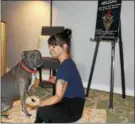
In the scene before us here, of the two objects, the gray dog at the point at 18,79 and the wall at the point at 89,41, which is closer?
the gray dog at the point at 18,79

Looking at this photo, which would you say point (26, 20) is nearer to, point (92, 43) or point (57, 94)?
point (57, 94)

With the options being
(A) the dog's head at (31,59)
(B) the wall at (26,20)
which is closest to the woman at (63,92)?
(A) the dog's head at (31,59)

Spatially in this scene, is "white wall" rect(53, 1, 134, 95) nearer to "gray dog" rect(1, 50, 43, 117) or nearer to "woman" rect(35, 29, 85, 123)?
"woman" rect(35, 29, 85, 123)

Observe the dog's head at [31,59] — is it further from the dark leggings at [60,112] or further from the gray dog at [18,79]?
the dark leggings at [60,112]

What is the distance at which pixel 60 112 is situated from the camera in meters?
0.98

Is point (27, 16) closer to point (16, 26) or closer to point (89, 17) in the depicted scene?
point (16, 26)


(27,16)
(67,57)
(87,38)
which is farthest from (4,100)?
(87,38)

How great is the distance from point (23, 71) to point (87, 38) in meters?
2.15

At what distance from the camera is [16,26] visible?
54.9 inches

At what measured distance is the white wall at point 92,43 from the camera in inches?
101

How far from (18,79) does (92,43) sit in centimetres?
214

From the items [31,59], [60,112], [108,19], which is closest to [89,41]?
[108,19]

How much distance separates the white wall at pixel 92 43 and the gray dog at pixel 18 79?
1932mm

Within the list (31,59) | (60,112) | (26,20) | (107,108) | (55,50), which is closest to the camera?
(31,59)
